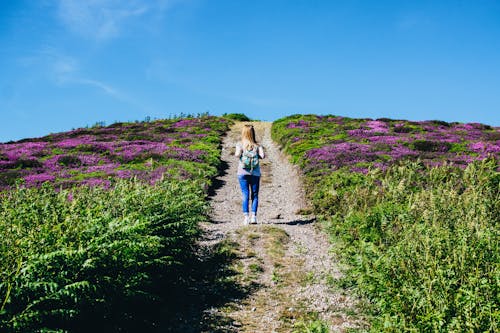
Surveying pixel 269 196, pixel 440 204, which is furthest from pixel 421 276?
pixel 269 196

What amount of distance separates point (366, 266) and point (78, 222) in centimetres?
412

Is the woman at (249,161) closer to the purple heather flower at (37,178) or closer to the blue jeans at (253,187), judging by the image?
the blue jeans at (253,187)

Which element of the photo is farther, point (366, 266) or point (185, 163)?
point (185, 163)

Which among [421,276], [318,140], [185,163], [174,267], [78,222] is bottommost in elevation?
[174,267]

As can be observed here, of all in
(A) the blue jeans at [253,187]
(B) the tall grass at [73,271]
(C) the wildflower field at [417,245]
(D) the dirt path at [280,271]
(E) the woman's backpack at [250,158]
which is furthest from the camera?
(A) the blue jeans at [253,187]

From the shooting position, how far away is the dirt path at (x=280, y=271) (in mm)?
7316

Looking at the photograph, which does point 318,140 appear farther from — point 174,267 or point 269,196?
point 174,267

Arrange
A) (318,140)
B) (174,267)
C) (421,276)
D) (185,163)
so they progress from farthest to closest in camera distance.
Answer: (318,140) < (185,163) < (174,267) < (421,276)

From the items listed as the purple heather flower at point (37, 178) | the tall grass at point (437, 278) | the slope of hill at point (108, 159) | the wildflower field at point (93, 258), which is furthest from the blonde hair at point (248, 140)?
the purple heather flower at point (37, 178)

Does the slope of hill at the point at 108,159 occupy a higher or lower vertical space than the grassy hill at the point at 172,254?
higher

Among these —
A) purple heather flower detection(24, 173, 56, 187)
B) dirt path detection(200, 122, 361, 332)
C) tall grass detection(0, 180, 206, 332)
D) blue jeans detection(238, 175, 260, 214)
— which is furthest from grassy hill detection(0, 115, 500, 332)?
purple heather flower detection(24, 173, 56, 187)

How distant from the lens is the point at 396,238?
27.0 ft

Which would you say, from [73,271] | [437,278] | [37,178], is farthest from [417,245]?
[37,178]

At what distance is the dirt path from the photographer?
7.32m
